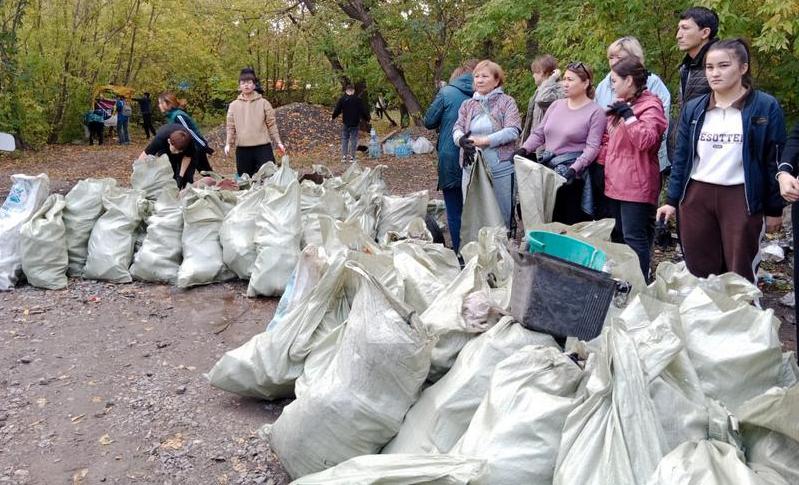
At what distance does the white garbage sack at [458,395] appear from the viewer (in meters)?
2.39

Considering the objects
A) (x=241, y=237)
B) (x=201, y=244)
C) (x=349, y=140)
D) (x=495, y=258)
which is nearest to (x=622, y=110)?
(x=495, y=258)

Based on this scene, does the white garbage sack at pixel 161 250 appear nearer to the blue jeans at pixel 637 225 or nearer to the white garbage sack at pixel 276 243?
the white garbage sack at pixel 276 243

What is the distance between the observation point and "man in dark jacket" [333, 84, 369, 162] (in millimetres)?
12641

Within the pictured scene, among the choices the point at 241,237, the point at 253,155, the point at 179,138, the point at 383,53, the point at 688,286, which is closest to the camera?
the point at 688,286

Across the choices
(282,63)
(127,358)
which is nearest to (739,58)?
(127,358)

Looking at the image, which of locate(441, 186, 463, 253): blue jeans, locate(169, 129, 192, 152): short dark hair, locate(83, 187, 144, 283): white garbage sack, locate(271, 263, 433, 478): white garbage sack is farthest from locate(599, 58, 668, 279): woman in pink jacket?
locate(169, 129, 192, 152): short dark hair

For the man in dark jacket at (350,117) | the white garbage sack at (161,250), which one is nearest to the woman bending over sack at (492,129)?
the white garbage sack at (161,250)

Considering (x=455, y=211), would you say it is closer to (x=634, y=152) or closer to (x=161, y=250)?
(x=634, y=152)

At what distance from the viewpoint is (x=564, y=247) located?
9.20 ft

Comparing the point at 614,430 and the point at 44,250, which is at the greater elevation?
the point at 614,430

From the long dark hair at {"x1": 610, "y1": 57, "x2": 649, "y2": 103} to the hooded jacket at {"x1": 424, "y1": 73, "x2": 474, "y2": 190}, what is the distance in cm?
155

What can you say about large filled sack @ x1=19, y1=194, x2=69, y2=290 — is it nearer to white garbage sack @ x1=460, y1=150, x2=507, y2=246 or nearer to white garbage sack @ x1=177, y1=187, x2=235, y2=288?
white garbage sack @ x1=177, y1=187, x2=235, y2=288

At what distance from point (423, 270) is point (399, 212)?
7.14ft

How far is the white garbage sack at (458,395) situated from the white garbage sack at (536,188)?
164cm
